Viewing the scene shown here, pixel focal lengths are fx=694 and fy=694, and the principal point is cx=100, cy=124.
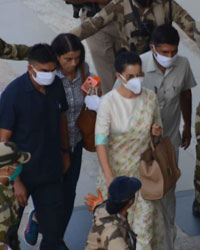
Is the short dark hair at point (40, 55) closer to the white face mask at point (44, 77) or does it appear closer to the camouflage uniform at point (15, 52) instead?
the white face mask at point (44, 77)

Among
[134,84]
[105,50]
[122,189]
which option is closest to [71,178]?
[134,84]

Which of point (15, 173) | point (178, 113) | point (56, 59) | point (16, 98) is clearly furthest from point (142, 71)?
point (15, 173)

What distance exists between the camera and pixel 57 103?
5.02m

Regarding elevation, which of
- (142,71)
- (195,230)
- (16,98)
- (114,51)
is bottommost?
(195,230)

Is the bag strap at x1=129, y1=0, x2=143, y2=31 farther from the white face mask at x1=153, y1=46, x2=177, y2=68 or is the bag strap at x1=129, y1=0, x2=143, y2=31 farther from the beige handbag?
the beige handbag

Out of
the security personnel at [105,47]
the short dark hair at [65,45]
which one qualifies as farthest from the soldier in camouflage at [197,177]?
the security personnel at [105,47]

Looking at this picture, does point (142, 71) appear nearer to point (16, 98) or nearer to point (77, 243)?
point (16, 98)

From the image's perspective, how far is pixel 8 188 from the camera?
4410 mm

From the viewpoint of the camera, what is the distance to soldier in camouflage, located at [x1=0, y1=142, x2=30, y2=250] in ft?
14.2

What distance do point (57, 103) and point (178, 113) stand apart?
112 cm

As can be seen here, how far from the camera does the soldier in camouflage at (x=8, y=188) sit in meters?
4.31

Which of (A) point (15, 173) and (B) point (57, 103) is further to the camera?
(B) point (57, 103)

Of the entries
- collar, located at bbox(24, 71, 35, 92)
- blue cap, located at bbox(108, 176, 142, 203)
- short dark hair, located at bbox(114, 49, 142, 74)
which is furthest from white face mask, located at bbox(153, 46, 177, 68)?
blue cap, located at bbox(108, 176, 142, 203)

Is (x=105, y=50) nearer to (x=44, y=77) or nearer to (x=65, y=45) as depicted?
(x=65, y=45)
